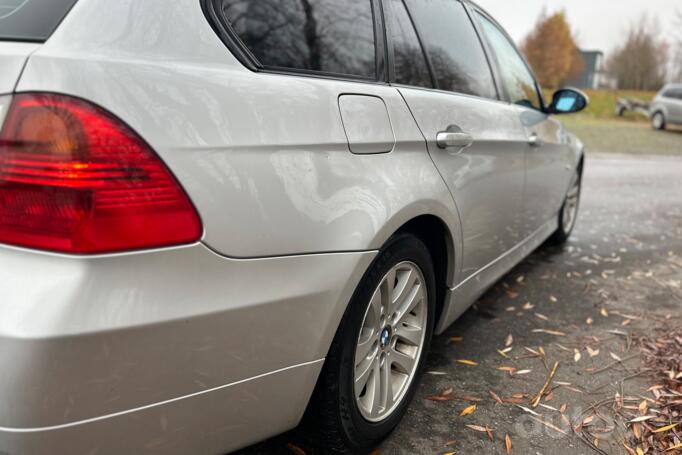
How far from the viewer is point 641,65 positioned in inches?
1617

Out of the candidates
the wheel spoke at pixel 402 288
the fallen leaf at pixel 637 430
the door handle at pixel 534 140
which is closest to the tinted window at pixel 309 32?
the wheel spoke at pixel 402 288

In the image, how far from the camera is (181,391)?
4.29 ft

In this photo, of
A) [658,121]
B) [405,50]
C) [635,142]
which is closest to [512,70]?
[405,50]

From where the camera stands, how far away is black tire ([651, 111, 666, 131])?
20.4 metres

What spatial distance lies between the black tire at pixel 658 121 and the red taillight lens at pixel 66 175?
22891 millimetres

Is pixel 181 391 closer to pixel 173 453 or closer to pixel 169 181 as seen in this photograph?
pixel 173 453

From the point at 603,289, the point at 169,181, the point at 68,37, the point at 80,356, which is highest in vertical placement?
the point at 68,37

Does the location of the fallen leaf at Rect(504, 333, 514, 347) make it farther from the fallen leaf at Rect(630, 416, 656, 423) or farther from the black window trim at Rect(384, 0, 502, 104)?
the black window trim at Rect(384, 0, 502, 104)

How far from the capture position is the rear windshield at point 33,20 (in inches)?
47.4

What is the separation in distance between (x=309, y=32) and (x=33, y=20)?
0.76 metres

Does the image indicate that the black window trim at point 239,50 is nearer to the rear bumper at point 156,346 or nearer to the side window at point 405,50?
the side window at point 405,50

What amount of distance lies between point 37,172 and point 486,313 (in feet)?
8.96

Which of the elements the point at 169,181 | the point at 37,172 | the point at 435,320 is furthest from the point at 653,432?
the point at 37,172

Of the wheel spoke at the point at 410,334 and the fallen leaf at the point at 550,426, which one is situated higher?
the wheel spoke at the point at 410,334
